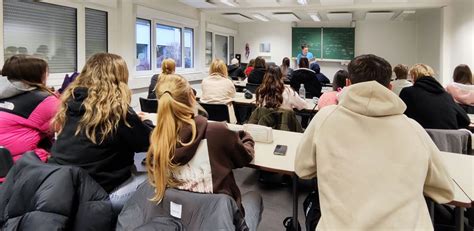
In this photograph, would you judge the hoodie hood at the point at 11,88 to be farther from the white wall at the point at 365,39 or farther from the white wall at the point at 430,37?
the white wall at the point at 365,39

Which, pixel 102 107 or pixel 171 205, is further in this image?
pixel 102 107

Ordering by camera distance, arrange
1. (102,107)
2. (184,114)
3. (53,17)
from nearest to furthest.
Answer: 1. (184,114)
2. (102,107)
3. (53,17)

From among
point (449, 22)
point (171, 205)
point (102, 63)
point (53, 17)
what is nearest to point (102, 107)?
point (102, 63)

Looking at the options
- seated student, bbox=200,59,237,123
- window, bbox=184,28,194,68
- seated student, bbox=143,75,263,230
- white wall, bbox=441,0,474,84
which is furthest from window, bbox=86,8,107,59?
white wall, bbox=441,0,474,84

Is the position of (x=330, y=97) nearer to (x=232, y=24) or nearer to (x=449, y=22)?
(x=449, y=22)

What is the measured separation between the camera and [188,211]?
1.45 m

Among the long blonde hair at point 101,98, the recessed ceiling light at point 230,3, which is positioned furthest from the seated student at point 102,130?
the recessed ceiling light at point 230,3

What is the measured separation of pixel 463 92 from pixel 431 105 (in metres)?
1.54

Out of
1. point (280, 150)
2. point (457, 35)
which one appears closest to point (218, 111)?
point (280, 150)

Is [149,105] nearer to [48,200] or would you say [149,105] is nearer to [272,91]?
[272,91]

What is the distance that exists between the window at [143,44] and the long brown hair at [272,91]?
360cm

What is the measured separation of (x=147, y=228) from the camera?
136 centimetres

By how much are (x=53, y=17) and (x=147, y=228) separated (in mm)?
4130

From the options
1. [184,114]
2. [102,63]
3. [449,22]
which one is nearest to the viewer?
[184,114]
